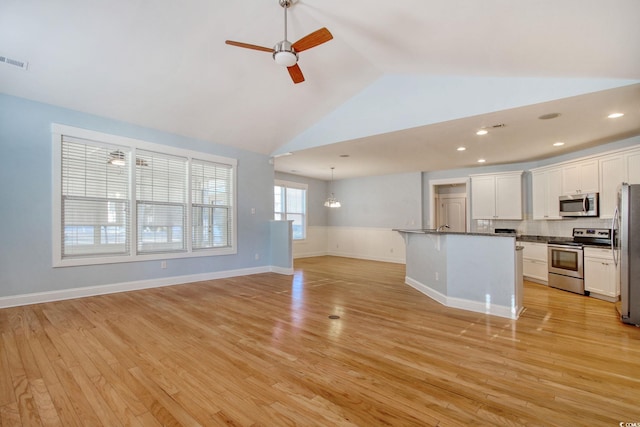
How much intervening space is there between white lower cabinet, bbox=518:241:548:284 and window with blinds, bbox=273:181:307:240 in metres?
6.00

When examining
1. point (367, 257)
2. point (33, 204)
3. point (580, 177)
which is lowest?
point (367, 257)

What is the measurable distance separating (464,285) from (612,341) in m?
1.45

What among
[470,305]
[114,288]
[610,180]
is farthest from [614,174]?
[114,288]

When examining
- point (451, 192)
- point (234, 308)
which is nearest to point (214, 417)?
point (234, 308)

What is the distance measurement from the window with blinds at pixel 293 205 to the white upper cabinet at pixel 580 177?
662 centimetres

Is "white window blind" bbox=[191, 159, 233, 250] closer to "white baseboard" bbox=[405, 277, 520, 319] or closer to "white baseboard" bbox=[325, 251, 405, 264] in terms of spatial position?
"white baseboard" bbox=[405, 277, 520, 319]

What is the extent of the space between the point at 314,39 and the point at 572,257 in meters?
5.46

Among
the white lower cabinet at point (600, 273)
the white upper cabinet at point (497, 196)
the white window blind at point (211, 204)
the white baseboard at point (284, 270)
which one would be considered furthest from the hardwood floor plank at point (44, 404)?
the white upper cabinet at point (497, 196)

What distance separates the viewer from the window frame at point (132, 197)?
13.6 feet

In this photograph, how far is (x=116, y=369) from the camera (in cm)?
227

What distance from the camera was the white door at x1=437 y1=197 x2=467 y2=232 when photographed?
8.79 meters

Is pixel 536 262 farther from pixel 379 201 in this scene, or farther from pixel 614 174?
pixel 379 201

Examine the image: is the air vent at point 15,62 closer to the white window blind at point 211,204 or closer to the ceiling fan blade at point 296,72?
the white window blind at point 211,204

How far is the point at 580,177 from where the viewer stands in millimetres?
5328
